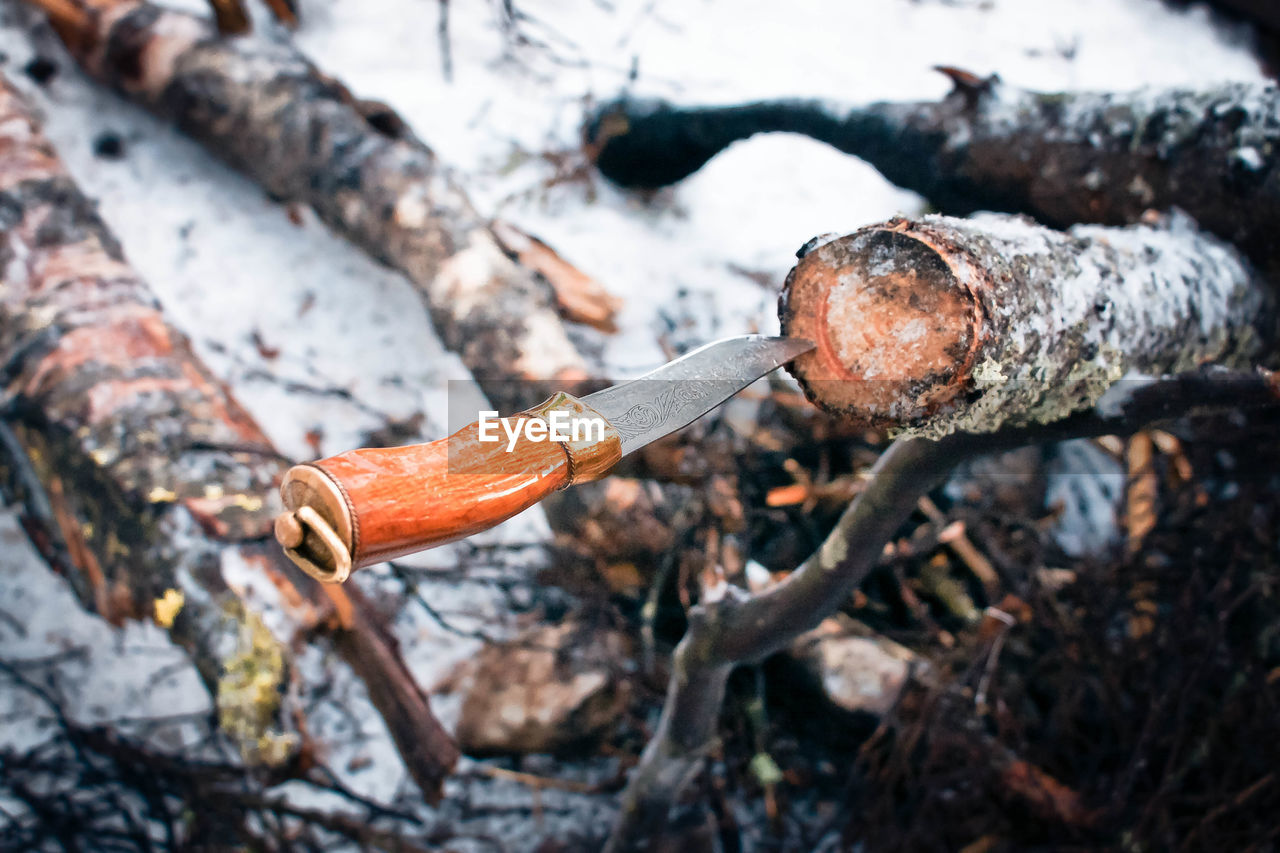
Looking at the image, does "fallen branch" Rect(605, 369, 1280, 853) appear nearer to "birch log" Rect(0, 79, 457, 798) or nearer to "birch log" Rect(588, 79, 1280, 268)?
"birch log" Rect(0, 79, 457, 798)

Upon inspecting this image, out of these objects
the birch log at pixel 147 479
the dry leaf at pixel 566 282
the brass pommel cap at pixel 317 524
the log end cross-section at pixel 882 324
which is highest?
the log end cross-section at pixel 882 324

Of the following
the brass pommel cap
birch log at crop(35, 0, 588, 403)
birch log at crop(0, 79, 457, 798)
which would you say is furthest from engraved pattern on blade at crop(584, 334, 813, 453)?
birch log at crop(35, 0, 588, 403)

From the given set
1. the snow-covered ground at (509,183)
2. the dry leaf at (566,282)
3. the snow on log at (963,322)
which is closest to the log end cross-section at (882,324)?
the snow on log at (963,322)

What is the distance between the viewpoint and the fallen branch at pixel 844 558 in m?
0.85

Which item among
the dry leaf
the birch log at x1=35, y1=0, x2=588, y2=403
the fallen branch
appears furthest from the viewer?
the dry leaf

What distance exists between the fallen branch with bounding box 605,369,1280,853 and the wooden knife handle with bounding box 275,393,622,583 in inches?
18.6

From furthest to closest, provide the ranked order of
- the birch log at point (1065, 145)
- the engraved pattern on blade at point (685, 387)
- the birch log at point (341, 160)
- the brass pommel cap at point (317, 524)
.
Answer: the birch log at point (341, 160) → the birch log at point (1065, 145) → the engraved pattern on blade at point (685, 387) → the brass pommel cap at point (317, 524)

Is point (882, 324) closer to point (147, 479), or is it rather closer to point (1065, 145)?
point (1065, 145)

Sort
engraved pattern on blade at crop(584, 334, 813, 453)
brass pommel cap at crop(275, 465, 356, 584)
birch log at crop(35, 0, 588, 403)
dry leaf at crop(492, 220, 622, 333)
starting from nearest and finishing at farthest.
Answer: brass pommel cap at crop(275, 465, 356, 584), engraved pattern on blade at crop(584, 334, 813, 453), birch log at crop(35, 0, 588, 403), dry leaf at crop(492, 220, 622, 333)

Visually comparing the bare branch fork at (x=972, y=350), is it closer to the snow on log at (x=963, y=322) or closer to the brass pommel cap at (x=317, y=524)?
the snow on log at (x=963, y=322)

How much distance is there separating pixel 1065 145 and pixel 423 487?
5.29ft

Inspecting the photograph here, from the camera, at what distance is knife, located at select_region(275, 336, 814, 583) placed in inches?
19.7

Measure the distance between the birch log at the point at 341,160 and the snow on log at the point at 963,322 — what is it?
107 centimetres

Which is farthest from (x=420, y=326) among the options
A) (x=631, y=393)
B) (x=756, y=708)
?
(x=631, y=393)
